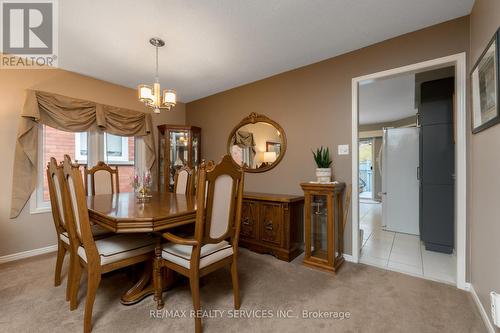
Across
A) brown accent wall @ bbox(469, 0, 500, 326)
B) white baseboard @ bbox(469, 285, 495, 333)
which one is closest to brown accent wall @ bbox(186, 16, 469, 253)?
brown accent wall @ bbox(469, 0, 500, 326)

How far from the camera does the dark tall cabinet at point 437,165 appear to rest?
2836 mm

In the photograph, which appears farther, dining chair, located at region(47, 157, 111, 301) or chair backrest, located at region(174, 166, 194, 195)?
chair backrest, located at region(174, 166, 194, 195)

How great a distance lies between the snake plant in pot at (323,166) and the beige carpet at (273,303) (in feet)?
3.12

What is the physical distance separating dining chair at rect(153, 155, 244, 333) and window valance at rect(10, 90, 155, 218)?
225 centimetres

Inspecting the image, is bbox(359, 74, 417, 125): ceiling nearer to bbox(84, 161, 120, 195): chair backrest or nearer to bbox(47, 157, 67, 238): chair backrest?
bbox(47, 157, 67, 238): chair backrest

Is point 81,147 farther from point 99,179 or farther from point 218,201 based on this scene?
point 218,201

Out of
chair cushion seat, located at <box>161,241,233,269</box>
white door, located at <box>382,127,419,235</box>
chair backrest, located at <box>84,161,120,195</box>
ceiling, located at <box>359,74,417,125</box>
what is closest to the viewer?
chair cushion seat, located at <box>161,241,233,269</box>

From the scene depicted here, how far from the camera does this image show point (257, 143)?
3.36 meters

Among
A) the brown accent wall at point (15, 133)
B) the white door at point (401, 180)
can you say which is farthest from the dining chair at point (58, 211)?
the white door at point (401, 180)

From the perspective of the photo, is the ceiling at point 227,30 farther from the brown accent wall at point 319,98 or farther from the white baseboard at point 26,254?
the white baseboard at point 26,254

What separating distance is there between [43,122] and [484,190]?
431 centimetres

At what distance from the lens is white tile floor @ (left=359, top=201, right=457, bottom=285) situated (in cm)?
229

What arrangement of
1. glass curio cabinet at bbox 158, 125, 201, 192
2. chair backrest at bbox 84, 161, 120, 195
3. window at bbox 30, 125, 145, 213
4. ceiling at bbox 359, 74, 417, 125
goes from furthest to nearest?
glass curio cabinet at bbox 158, 125, 201, 192 → ceiling at bbox 359, 74, 417, 125 → window at bbox 30, 125, 145, 213 → chair backrest at bbox 84, 161, 120, 195

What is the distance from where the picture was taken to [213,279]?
212cm
